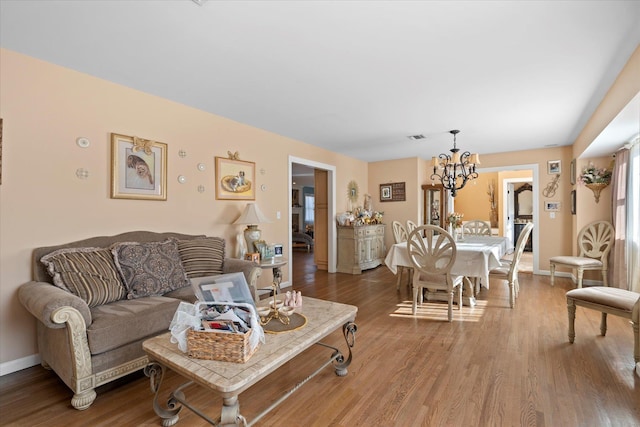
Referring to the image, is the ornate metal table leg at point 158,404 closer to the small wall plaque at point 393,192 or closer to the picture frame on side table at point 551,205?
the small wall plaque at point 393,192

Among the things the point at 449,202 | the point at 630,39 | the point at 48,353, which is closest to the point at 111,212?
the point at 48,353

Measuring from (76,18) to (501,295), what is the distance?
17.1 ft

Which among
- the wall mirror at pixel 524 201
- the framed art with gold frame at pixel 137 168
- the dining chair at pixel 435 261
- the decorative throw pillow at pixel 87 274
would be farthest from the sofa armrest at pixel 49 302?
the wall mirror at pixel 524 201

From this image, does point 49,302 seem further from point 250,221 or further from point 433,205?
point 433,205

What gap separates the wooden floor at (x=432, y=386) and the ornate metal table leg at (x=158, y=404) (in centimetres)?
7

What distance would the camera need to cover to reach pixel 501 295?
14.1 ft

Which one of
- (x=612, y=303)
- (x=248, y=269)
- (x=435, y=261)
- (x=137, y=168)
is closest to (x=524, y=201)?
(x=435, y=261)

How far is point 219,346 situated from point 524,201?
34.2ft

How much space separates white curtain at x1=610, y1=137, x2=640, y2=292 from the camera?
12.6 ft

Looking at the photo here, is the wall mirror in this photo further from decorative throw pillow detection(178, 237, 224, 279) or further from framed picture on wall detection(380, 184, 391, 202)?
decorative throw pillow detection(178, 237, 224, 279)

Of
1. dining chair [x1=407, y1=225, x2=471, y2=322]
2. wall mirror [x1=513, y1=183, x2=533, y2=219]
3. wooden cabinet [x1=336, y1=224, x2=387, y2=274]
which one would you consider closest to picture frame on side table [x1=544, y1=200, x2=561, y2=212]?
wooden cabinet [x1=336, y1=224, x2=387, y2=274]

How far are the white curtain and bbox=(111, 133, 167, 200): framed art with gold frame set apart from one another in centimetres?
547

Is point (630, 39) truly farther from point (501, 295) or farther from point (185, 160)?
point (185, 160)

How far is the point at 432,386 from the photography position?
2.12 metres
